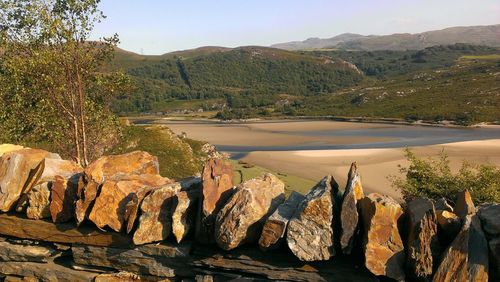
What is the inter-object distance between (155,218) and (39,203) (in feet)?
10.4

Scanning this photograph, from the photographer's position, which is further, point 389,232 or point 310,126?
point 310,126

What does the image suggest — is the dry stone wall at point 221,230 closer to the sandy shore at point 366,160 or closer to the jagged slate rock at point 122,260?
the jagged slate rock at point 122,260

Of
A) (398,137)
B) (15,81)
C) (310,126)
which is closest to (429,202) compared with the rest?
(15,81)

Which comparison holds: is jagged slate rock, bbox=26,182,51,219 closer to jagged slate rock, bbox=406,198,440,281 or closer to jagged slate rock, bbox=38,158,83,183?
jagged slate rock, bbox=38,158,83,183

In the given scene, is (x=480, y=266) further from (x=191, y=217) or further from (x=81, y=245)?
(x=81, y=245)

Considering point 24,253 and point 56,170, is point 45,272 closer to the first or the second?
point 24,253

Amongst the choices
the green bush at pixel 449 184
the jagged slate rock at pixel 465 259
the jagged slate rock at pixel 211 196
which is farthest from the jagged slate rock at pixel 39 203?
the green bush at pixel 449 184

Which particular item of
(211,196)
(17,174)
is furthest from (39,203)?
(211,196)

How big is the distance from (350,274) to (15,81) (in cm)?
1664

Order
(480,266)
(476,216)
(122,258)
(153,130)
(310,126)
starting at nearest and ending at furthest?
1. (480,266)
2. (476,216)
3. (122,258)
4. (153,130)
5. (310,126)

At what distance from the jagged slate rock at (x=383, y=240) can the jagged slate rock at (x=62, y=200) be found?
6.48 m

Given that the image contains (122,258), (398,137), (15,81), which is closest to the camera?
(122,258)

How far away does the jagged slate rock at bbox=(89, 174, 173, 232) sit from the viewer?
30.0 ft

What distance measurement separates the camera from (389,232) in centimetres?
752
